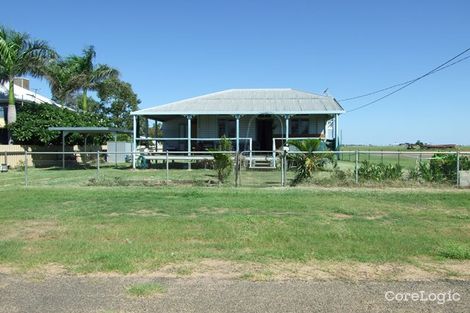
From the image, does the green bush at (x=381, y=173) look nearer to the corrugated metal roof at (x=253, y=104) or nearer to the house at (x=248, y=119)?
the corrugated metal roof at (x=253, y=104)

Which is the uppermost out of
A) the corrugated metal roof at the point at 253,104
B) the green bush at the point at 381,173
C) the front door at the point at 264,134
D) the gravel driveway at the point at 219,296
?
the corrugated metal roof at the point at 253,104

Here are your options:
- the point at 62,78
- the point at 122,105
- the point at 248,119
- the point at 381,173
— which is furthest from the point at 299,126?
the point at 122,105

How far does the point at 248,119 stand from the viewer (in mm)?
30750

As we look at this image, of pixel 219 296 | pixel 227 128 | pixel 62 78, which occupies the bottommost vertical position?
pixel 219 296

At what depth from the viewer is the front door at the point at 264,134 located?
31.2m

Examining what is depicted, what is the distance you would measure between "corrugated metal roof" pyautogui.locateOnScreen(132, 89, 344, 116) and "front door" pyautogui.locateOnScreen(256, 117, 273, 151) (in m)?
1.37

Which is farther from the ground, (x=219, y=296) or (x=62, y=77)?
(x=62, y=77)

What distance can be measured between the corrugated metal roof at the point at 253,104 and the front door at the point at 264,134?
1.37 metres

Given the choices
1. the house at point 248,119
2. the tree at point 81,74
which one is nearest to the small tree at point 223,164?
the house at point 248,119

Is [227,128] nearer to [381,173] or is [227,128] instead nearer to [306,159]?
[306,159]

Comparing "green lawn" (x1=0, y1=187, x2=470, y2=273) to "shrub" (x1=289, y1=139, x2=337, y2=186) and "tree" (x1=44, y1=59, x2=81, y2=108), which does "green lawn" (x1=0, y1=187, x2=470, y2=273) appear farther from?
"tree" (x1=44, y1=59, x2=81, y2=108)

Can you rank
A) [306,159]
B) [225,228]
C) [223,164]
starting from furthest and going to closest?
1. [223,164]
2. [306,159]
3. [225,228]

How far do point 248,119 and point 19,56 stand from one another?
559 inches

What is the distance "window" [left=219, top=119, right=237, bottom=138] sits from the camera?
101 ft
